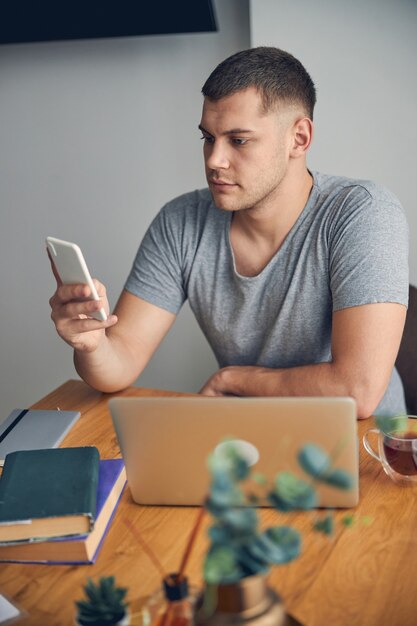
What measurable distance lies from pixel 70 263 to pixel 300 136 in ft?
2.47

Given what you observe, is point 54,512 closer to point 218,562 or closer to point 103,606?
point 103,606

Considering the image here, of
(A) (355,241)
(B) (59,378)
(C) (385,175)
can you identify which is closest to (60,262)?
(A) (355,241)

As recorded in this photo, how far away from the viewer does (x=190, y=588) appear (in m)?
0.65

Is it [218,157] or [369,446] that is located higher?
[218,157]

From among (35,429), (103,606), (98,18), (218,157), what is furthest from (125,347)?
(98,18)

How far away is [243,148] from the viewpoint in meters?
1.60

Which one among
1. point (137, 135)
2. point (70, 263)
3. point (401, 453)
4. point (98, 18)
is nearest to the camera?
point (401, 453)

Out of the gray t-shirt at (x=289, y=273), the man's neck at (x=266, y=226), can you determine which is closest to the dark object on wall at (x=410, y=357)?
the gray t-shirt at (x=289, y=273)

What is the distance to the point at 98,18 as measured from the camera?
229cm

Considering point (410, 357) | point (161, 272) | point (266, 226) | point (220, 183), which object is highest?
point (220, 183)

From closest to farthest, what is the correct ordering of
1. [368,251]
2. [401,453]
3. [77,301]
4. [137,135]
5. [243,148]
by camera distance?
[401,453]
[77,301]
[368,251]
[243,148]
[137,135]

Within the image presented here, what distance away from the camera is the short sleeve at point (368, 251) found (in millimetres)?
1453

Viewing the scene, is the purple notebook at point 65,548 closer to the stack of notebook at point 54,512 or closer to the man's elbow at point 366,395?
the stack of notebook at point 54,512

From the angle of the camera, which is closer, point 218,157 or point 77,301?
point 77,301
